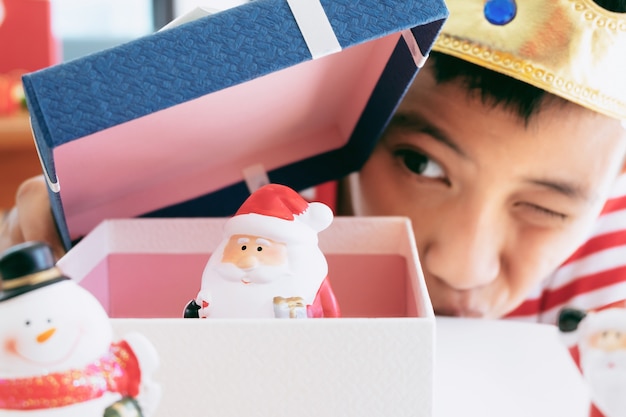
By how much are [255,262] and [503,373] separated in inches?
12.7

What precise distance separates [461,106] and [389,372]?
339mm

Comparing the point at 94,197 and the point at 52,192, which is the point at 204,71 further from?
the point at 94,197

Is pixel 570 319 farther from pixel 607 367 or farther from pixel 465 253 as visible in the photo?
pixel 465 253

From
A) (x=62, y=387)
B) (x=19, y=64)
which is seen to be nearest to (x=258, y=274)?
(x=62, y=387)

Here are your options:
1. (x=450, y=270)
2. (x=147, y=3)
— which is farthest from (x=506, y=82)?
(x=147, y=3)

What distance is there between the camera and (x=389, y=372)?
465 mm

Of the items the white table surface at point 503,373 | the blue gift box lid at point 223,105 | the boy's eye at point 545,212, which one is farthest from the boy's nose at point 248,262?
the boy's eye at point 545,212

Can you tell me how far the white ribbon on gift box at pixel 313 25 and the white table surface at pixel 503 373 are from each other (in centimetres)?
33

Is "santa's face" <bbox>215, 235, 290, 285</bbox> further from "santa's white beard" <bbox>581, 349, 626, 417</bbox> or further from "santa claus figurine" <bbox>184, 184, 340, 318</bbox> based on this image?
"santa's white beard" <bbox>581, 349, 626, 417</bbox>

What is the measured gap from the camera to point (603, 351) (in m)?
0.49

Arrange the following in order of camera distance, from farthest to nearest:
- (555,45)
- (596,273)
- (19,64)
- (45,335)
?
(19,64), (596,273), (555,45), (45,335)

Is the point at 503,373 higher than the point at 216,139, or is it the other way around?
the point at 216,139

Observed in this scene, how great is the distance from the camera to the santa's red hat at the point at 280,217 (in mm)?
524

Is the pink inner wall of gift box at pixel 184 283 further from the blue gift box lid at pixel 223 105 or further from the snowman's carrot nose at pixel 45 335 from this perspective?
the snowman's carrot nose at pixel 45 335
